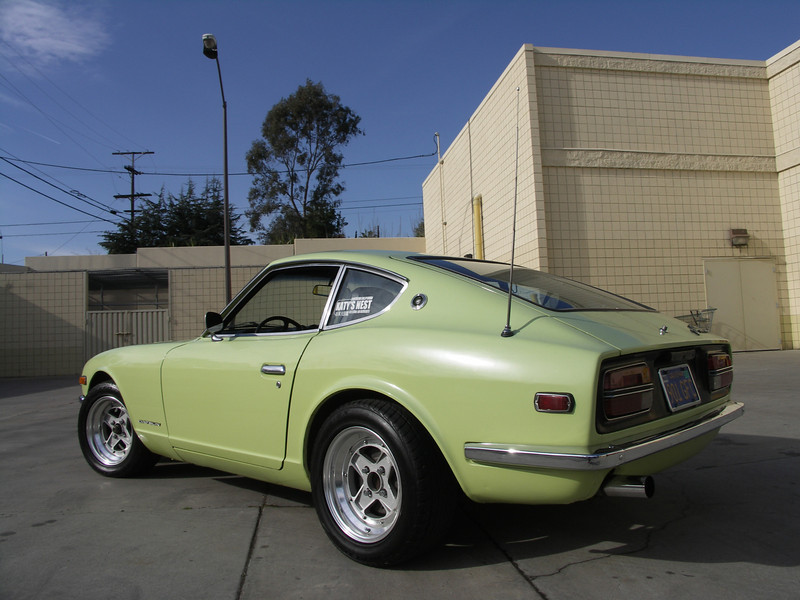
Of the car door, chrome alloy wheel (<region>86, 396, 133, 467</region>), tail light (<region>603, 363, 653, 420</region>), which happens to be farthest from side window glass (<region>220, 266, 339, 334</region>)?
tail light (<region>603, 363, 653, 420</region>)

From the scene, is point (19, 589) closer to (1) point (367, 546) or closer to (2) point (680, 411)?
(1) point (367, 546)

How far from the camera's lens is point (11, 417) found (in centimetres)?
802

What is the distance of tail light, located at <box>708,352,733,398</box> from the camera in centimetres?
285

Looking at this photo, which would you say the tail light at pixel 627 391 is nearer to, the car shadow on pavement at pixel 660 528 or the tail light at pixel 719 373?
the car shadow on pavement at pixel 660 528

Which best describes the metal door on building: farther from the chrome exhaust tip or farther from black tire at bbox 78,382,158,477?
black tire at bbox 78,382,158,477

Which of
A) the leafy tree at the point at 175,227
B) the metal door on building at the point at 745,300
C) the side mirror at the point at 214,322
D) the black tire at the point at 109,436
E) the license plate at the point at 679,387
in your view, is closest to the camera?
the license plate at the point at 679,387

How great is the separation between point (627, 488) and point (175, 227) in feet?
135

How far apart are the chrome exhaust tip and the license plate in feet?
1.34

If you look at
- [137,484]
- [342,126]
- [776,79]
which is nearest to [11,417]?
[137,484]

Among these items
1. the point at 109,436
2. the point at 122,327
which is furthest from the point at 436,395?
the point at 122,327

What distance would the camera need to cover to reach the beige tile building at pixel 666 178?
41.4 feet

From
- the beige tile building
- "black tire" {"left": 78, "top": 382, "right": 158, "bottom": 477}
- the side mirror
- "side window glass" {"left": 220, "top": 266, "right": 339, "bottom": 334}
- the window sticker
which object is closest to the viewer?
the window sticker

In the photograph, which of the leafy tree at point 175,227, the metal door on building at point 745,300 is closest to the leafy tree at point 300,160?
the leafy tree at point 175,227

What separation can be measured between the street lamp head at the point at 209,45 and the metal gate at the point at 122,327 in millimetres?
7772
